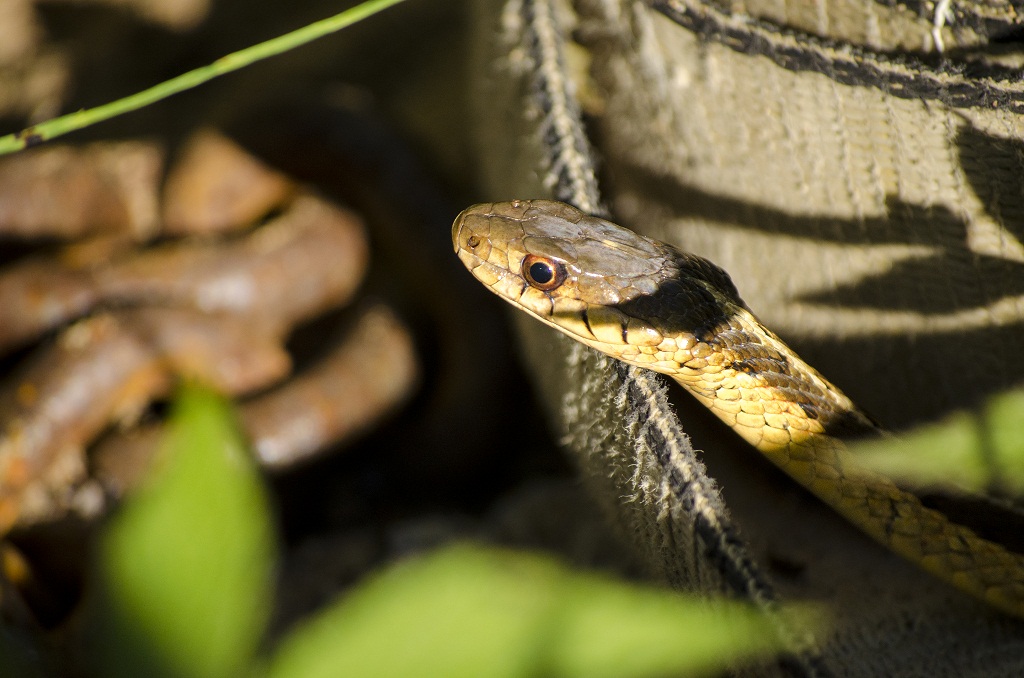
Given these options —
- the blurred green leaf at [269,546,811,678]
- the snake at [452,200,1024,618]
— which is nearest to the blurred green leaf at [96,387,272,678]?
the blurred green leaf at [269,546,811,678]

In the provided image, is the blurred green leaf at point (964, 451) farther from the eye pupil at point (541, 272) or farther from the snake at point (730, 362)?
the eye pupil at point (541, 272)

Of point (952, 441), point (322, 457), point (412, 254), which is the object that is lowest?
point (322, 457)

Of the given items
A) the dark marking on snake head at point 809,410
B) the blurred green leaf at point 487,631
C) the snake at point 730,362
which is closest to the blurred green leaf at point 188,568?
the blurred green leaf at point 487,631

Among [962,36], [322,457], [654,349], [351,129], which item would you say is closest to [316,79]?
[351,129]

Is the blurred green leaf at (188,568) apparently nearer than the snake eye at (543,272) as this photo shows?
Yes

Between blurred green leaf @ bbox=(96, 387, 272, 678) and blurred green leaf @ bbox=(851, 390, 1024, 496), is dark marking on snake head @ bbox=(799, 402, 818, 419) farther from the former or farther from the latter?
blurred green leaf @ bbox=(96, 387, 272, 678)

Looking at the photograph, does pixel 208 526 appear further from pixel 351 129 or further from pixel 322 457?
pixel 351 129

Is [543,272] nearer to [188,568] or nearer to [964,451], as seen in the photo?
[964,451]
